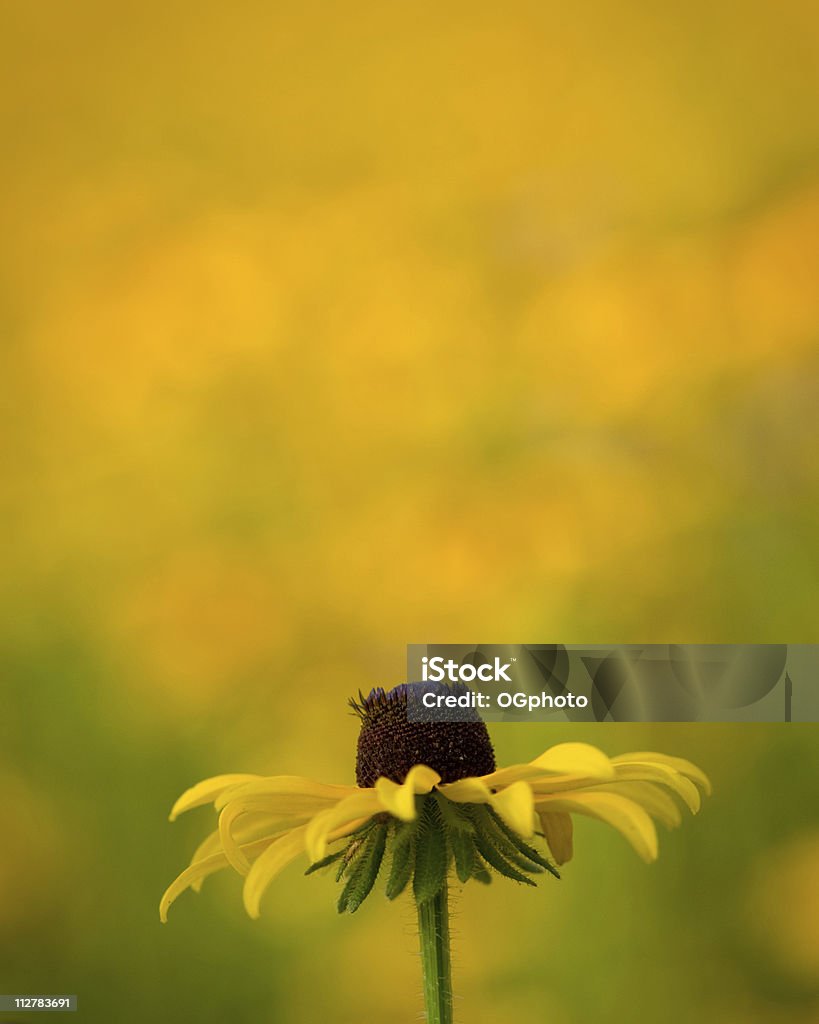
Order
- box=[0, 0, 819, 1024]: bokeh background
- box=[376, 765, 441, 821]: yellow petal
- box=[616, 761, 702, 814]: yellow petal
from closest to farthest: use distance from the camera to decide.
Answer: box=[376, 765, 441, 821]: yellow petal → box=[616, 761, 702, 814]: yellow petal → box=[0, 0, 819, 1024]: bokeh background

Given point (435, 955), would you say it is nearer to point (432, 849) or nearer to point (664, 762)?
point (432, 849)

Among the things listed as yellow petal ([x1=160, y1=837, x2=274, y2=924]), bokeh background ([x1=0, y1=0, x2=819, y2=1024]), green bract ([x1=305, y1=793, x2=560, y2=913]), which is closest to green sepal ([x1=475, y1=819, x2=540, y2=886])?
green bract ([x1=305, y1=793, x2=560, y2=913])

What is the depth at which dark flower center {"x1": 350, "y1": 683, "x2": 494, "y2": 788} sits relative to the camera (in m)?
0.70

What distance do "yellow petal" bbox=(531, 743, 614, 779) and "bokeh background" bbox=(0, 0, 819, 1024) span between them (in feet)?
1.63

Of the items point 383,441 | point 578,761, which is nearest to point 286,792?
point 578,761

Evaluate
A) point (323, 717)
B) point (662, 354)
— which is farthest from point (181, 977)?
point (662, 354)

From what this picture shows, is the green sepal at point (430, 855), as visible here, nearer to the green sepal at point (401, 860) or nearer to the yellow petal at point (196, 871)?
the green sepal at point (401, 860)

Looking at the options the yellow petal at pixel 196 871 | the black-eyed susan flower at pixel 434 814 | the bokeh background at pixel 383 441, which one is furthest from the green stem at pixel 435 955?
the bokeh background at pixel 383 441

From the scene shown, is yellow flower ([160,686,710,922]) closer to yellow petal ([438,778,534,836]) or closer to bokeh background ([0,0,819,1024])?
yellow petal ([438,778,534,836])

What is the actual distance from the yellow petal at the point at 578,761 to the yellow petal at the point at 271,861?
13 centimetres

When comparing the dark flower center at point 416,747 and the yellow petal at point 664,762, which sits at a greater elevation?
the dark flower center at point 416,747

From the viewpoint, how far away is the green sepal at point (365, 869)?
0.62 meters

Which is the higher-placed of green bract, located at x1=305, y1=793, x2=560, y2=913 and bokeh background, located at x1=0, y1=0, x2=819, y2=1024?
bokeh background, located at x1=0, y1=0, x2=819, y2=1024

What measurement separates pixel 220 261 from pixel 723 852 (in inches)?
28.0
